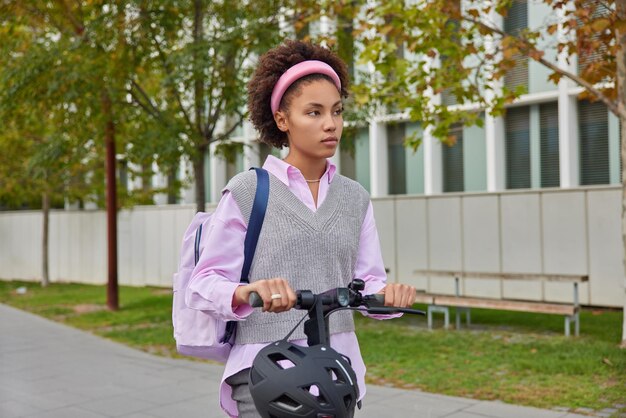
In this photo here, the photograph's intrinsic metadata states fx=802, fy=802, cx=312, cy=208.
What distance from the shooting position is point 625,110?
8.24 meters

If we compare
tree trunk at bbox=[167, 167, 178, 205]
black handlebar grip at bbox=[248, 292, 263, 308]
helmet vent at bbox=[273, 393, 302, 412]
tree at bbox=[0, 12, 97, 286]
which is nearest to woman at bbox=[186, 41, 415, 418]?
black handlebar grip at bbox=[248, 292, 263, 308]

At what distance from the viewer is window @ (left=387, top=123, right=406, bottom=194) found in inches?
655

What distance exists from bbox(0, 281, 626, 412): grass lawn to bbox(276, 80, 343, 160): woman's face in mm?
4435

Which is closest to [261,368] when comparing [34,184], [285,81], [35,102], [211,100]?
[285,81]

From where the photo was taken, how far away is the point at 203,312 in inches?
98.0

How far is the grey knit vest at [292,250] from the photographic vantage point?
2451mm

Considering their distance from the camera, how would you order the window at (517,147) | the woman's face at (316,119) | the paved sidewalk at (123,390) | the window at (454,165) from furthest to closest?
1. the window at (454,165)
2. the window at (517,147)
3. the paved sidewalk at (123,390)
4. the woman's face at (316,119)

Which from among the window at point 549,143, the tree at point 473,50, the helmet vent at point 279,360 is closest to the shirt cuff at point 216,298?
the helmet vent at point 279,360

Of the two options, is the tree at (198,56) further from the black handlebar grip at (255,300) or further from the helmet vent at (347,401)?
the helmet vent at (347,401)

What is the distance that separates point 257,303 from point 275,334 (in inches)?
15.0

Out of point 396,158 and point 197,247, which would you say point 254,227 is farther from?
point 396,158

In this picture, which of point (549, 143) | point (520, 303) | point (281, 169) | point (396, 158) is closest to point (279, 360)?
point (281, 169)

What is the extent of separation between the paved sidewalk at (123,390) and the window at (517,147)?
8046mm

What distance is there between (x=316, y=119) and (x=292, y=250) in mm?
422
